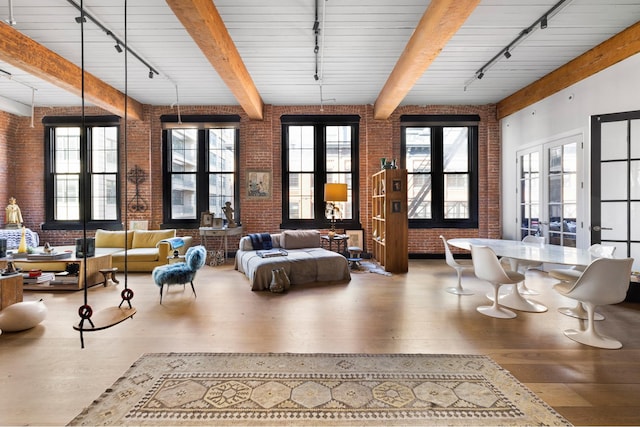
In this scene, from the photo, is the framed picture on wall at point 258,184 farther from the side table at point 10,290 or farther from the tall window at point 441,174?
the side table at point 10,290

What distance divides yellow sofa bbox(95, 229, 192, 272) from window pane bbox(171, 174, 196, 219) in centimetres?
94

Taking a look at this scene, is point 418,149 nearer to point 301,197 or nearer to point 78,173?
point 301,197

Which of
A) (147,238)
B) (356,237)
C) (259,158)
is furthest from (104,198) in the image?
(356,237)

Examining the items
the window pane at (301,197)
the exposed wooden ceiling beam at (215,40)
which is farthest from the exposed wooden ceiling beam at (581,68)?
the exposed wooden ceiling beam at (215,40)

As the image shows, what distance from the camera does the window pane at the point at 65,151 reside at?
25.0 ft

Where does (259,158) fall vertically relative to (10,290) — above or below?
above

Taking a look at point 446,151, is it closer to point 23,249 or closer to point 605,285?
point 605,285

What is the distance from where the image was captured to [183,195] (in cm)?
773

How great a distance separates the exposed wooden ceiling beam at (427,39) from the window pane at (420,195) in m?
2.36

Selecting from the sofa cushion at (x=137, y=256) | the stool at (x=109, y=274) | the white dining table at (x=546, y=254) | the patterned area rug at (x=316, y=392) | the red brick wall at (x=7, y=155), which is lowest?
the patterned area rug at (x=316, y=392)

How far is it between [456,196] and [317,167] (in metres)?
3.62

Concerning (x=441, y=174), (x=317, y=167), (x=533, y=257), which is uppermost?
(x=317, y=167)

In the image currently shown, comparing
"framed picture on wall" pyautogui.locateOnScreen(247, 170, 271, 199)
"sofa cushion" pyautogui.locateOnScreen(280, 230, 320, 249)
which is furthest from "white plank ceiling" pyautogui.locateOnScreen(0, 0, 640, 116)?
"sofa cushion" pyautogui.locateOnScreen(280, 230, 320, 249)

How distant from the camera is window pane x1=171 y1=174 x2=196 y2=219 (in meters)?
7.71
